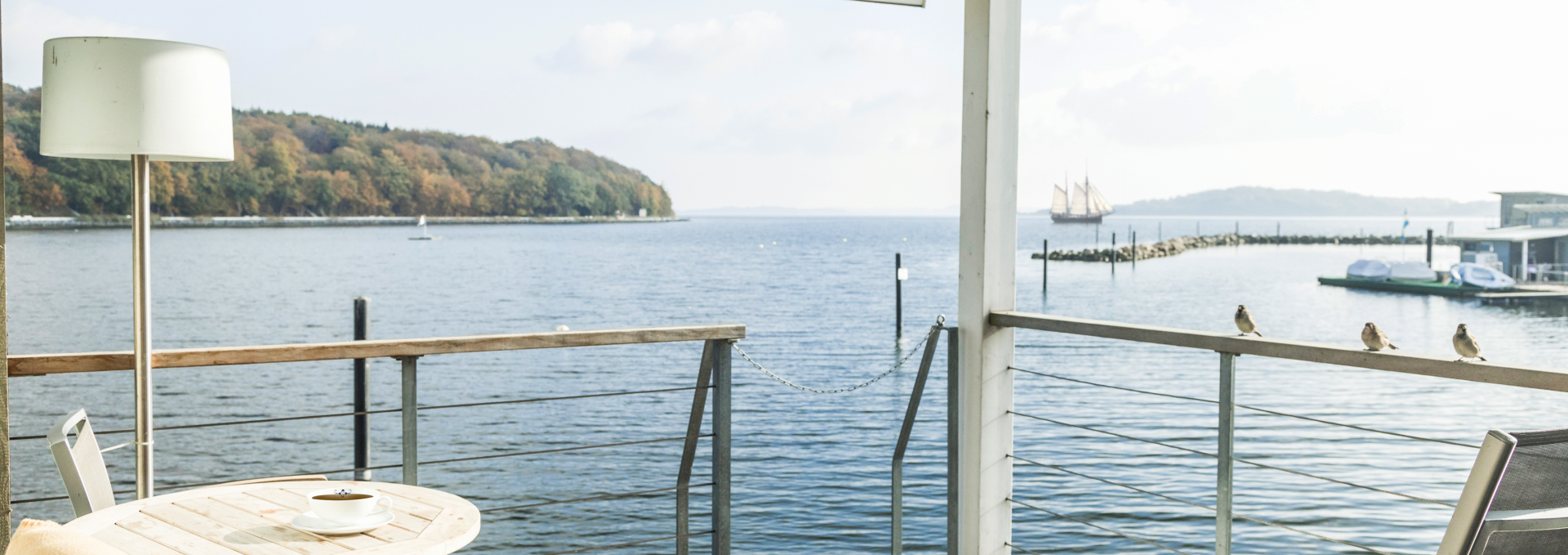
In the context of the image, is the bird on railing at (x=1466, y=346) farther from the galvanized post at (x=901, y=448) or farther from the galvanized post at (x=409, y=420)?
the galvanized post at (x=409, y=420)

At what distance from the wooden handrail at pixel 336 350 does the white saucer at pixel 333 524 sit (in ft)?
1.46

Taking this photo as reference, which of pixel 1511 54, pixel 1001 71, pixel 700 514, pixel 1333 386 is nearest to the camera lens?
pixel 1001 71

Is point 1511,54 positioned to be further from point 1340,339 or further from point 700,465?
point 700,465

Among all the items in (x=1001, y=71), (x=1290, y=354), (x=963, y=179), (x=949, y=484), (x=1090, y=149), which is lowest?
(x=949, y=484)

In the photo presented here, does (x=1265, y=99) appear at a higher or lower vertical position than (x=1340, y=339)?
higher

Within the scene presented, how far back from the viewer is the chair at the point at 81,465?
1433 millimetres

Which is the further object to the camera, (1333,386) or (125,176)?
(125,176)

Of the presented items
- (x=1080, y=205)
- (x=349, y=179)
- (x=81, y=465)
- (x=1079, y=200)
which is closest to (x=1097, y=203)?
(x=1079, y=200)

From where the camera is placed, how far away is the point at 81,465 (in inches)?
60.0

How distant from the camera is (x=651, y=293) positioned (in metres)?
29.2

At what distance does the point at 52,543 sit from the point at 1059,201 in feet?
129

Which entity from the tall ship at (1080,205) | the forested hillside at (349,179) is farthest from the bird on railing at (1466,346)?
the tall ship at (1080,205)

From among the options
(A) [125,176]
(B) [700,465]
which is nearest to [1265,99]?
(B) [700,465]

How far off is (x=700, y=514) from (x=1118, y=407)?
633 centimetres
